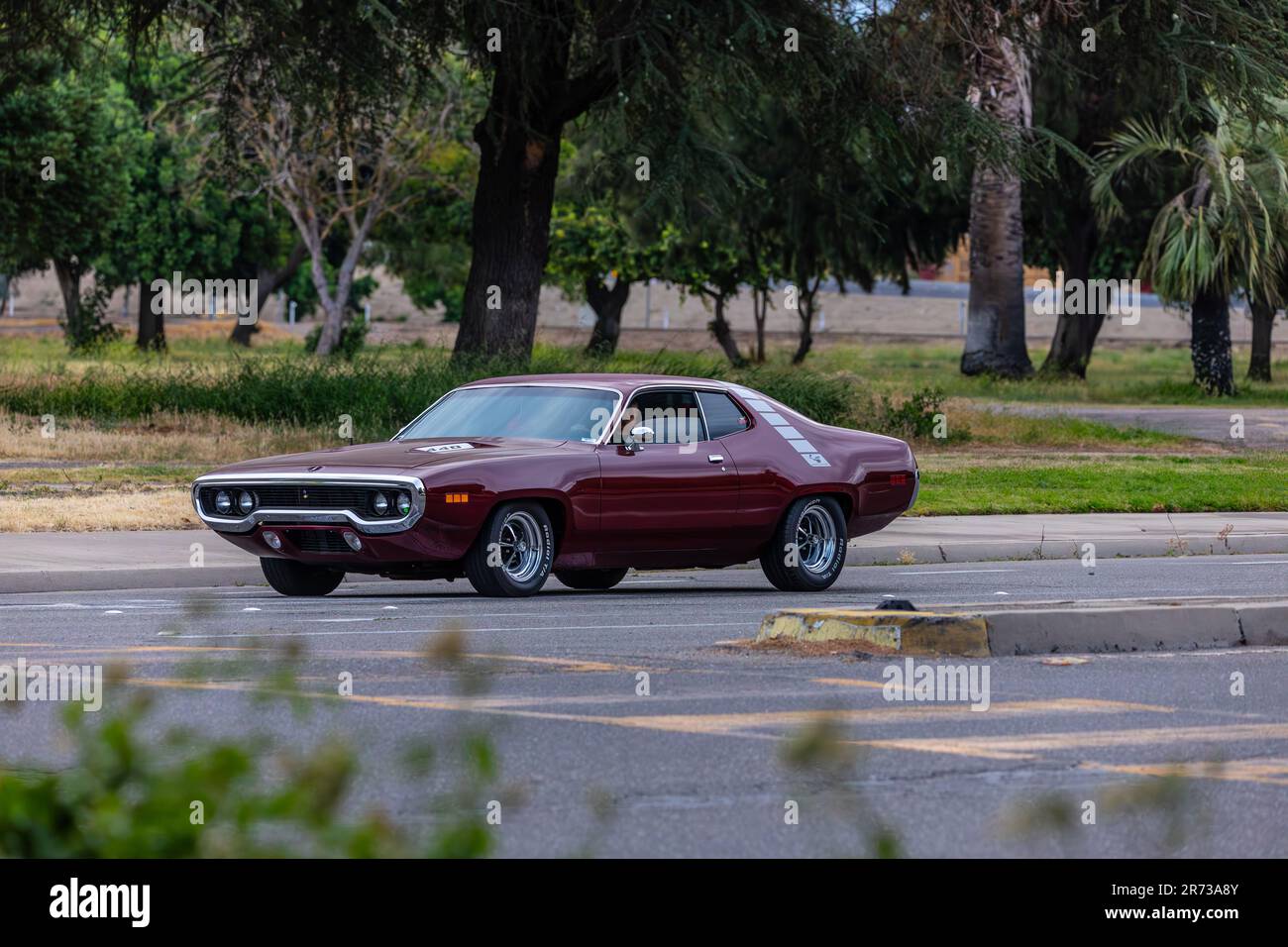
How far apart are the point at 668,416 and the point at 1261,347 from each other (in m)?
42.9

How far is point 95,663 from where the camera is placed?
32.5 ft

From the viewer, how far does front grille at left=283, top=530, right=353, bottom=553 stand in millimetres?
13227

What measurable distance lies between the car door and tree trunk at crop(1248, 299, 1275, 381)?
4070 centimetres

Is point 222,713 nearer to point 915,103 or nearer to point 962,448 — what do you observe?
point 915,103

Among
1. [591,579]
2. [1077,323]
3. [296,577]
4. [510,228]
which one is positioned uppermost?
[510,228]

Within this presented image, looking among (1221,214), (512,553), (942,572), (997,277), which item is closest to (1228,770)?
(512,553)

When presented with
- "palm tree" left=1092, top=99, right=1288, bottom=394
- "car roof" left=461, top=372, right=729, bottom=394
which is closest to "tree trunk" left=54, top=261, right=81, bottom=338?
"palm tree" left=1092, top=99, right=1288, bottom=394

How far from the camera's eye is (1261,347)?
5459cm

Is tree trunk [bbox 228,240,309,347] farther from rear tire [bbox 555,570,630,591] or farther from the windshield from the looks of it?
the windshield

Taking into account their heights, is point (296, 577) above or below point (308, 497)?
below

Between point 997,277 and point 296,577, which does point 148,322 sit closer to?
point 997,277

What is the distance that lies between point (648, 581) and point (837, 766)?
356 inches

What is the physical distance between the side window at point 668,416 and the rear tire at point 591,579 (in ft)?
4.07

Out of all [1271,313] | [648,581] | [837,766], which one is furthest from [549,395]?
[1271,313]
